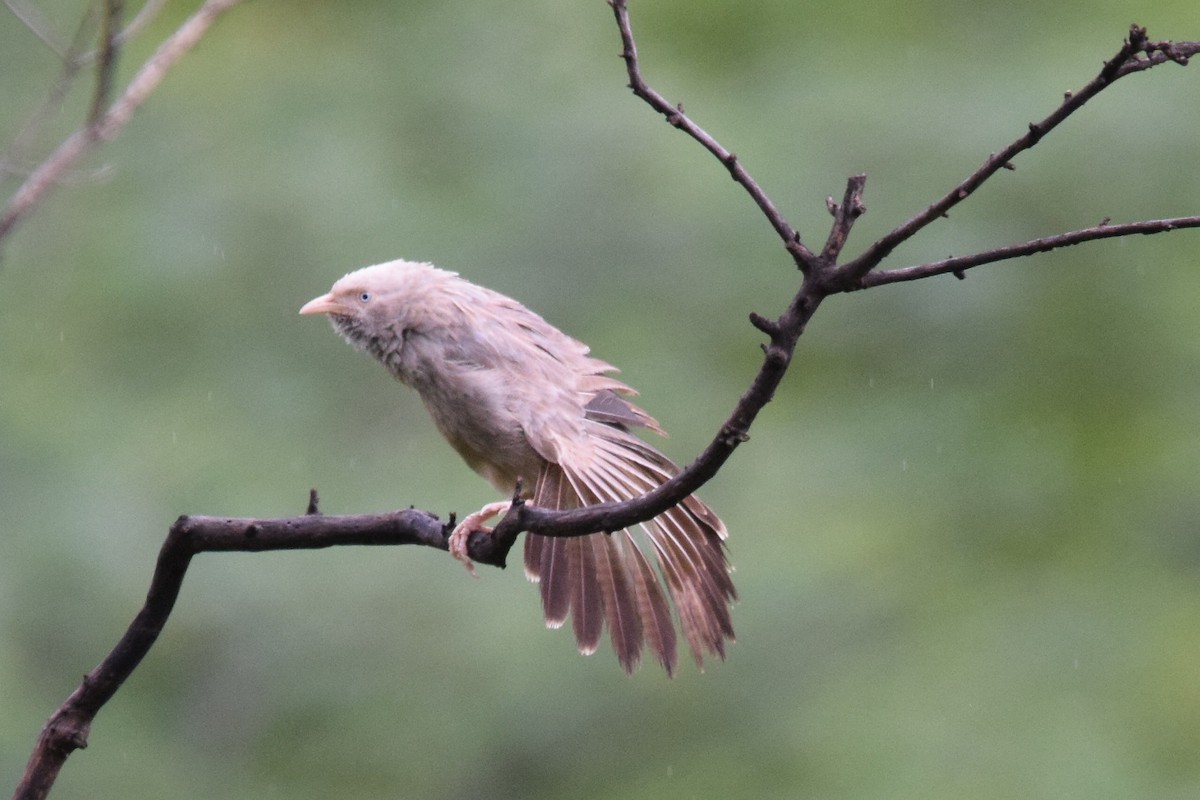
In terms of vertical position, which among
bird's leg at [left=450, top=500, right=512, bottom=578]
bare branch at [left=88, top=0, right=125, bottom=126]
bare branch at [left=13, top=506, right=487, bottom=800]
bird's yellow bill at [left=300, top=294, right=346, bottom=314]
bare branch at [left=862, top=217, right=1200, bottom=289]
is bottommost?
bare branch at [left=13, top=506, right=487, bottom=800]

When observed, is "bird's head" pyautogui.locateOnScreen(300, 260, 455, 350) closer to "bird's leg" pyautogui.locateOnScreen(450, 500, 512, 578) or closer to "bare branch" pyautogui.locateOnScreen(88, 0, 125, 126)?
"bird's leg" pyautogui.locateOnScreen(450, 500, 512, 578)

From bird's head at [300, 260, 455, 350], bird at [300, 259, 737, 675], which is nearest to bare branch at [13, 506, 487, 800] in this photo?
bird at [300, 259, 737, 675]

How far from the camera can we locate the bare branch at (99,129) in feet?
9.98

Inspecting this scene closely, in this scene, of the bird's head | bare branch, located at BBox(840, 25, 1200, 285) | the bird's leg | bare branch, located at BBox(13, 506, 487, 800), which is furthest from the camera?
the bird's head

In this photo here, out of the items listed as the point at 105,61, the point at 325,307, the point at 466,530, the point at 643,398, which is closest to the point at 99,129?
the point at 105,61

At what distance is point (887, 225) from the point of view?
8.57 m

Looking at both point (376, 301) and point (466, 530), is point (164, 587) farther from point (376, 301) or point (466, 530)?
point (376, 301)

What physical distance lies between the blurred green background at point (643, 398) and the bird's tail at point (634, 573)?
10.2 ft

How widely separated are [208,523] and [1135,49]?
5.43 ft

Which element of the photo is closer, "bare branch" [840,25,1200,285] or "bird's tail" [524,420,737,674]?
"bare branch" [840,25,1200,285]

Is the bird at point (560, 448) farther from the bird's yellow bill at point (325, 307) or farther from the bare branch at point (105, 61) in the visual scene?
the bare branch at point (105, 61)

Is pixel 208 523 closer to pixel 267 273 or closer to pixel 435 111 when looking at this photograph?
pixel 267 273

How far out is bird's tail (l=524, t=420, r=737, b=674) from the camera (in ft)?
12.0

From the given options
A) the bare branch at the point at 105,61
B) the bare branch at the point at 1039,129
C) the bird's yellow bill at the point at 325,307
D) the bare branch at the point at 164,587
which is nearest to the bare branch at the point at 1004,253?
the bare branch at the point at 1039,129
